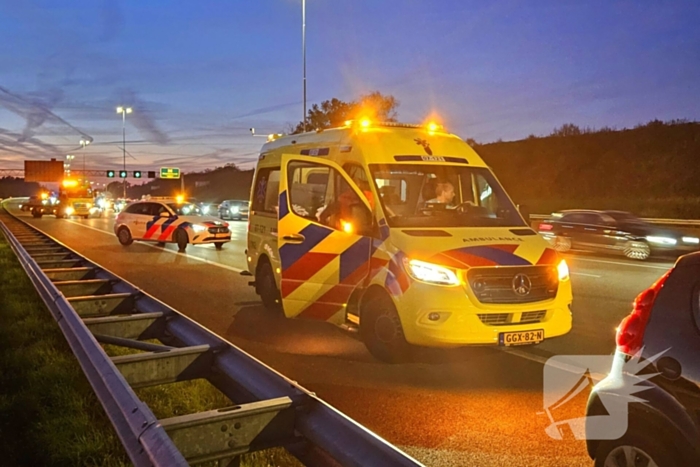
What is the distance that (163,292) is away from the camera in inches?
472

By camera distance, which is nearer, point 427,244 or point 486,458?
point 486,458

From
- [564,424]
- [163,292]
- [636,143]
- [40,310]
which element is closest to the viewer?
[564,424]

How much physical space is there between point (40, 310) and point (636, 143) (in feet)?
213

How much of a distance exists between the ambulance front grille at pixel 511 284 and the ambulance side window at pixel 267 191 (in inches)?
144

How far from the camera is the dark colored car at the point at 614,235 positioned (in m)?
18.6

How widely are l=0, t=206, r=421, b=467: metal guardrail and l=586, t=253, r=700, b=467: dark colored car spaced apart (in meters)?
1.30

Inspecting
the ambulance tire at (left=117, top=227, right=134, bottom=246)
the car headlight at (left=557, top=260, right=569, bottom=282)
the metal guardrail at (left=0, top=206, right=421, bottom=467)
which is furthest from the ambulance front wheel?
the metal guardrail at (left=0, top=206, right=421, bottom=467)

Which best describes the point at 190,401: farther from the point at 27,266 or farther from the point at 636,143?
the point at 636,143

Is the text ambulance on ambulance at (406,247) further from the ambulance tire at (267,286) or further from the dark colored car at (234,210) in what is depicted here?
the dark colored car at (234,210)

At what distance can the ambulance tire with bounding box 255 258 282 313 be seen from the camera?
31.3ft

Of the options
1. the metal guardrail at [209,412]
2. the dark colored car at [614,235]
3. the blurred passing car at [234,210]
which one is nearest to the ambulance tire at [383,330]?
the metal guardrail at [209,412]

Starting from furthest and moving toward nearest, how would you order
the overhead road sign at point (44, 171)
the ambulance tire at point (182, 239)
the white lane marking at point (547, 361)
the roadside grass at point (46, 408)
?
1. the overhead road sign at point (44, 171)
2. the ambulance tire at point (182, 239)
3. the white lane marking at point (547, 361)
4. the roadside grass at point (46, 408)

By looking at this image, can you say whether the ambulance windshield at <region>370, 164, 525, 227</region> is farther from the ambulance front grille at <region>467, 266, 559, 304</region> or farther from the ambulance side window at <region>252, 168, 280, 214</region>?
the ambulance side window at <region>252, 168, 280, 214</region>

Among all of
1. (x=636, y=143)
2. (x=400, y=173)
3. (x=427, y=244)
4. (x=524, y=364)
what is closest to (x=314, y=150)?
(x=400, y=173)
